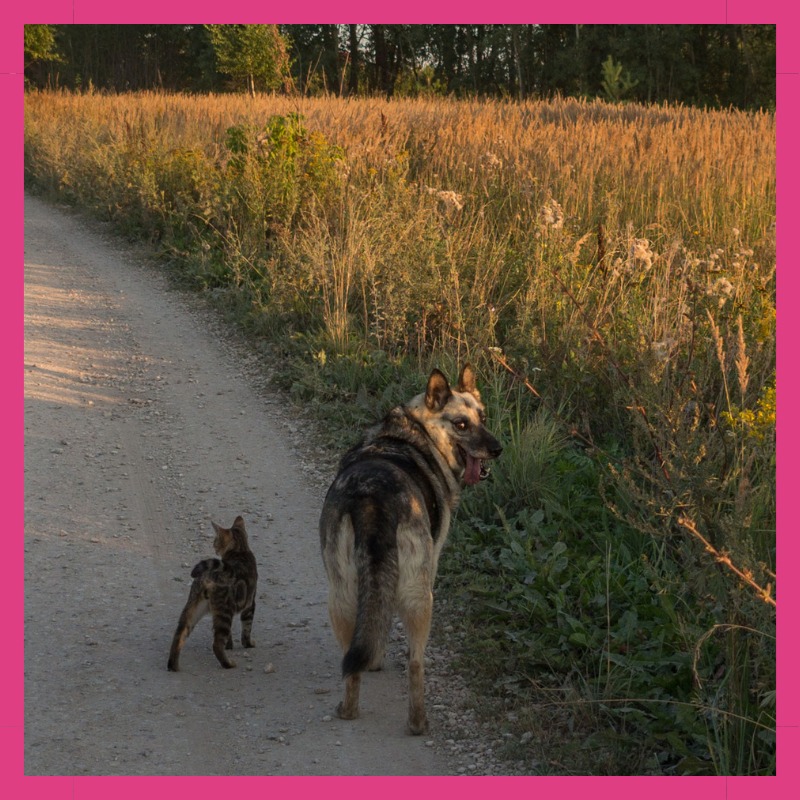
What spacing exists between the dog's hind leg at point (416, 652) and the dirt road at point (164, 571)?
3.7 inches

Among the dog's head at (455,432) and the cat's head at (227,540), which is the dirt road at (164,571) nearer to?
the cat's head at (227,540)

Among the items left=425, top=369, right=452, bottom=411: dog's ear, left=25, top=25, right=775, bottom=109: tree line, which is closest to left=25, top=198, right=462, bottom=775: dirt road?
left=425, top=369, right=452, bottom=411: dog's ear

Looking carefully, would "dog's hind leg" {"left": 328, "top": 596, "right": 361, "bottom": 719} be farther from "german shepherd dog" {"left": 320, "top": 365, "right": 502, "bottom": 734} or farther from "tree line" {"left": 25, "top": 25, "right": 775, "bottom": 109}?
"tree line" {"left": 25, "top": 25, "right": 775, "bottom": 109}

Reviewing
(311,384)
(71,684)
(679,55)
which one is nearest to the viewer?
(71,684)

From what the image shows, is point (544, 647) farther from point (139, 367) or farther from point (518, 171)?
point (518, 171)

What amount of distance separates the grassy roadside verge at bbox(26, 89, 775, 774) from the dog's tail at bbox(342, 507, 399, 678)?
0.90 m

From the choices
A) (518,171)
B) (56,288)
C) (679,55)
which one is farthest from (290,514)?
(679,55)

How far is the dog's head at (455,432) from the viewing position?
5.32m

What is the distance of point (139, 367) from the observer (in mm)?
9539

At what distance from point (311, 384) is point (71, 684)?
4.19 meters

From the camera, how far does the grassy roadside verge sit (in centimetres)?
430

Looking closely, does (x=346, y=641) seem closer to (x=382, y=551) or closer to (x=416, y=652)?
(x=416, y=652)

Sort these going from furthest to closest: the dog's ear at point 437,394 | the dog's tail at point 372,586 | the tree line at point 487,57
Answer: the tree line at point 487,57 → the dog's ear at point 437,394 → the dog's tail at point 372,586

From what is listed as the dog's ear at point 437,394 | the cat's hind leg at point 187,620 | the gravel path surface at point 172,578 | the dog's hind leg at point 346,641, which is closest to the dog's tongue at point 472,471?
the dog's ear at point 437,394
